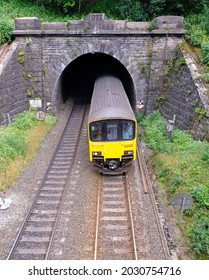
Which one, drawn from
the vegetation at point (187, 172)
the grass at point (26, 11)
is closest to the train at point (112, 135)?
the vegetation at point (187, 172)

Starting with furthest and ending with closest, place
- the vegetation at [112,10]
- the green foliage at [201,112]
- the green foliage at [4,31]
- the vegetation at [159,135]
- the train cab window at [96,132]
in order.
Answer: the vegetation at [112,10] → the green foliage at [4,31] → the green foliage at [201,112] → the train cab window at [96,132] → the vegetation at [159,135]

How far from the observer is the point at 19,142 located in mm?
13531

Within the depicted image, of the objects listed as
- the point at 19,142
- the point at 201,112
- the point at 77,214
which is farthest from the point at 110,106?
the point at 19,142

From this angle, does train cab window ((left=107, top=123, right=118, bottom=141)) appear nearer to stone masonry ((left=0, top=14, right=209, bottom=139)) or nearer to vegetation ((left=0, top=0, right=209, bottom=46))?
stone masonry ((left=0, top=14, right=209, bottom=139))

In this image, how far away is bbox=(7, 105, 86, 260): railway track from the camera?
8.05 m

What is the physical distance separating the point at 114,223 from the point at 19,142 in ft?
23.0

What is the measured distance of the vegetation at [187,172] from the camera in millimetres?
8367

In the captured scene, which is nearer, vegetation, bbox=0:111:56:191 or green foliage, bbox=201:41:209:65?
vegetation, bbox=0:111:56:191

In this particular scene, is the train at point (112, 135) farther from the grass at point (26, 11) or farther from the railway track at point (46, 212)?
the grass at point (26, 11)

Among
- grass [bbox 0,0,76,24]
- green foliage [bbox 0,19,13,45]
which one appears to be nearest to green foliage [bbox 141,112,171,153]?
grass [bbox 0,0,76,24]

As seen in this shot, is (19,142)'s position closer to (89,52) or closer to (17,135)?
(17,135)

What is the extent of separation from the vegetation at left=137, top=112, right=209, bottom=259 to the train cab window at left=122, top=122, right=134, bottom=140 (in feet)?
7.17

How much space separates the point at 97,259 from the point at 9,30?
590 inches

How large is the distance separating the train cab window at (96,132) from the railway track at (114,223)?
1.86 meters
